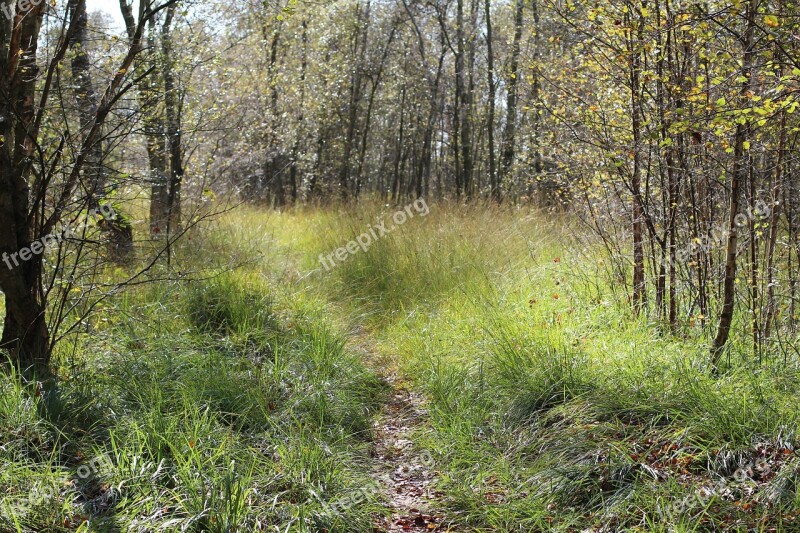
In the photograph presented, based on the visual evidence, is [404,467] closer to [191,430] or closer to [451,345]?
[191,430]

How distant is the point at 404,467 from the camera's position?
164 inches

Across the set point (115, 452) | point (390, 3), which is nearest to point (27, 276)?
point (115, 452)

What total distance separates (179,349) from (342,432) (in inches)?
61.2

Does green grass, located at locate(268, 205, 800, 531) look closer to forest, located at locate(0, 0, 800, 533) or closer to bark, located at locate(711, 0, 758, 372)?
forest, located at locate(0, 0, 800, 533)

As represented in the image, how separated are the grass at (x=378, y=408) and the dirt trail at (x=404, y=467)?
85mm

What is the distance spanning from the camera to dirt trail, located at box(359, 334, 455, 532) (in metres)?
3.56

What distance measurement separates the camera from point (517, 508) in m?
3.42

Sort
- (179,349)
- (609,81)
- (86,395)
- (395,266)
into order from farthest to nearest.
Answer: (395,266)
(609,81)
(179,349)
(86,395)

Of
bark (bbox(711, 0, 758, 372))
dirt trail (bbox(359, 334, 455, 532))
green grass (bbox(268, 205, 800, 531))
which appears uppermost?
bark (bbox(711, 0, 758, 372))

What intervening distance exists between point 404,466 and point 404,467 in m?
0.01

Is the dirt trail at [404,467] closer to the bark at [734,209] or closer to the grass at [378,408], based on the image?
the grass at [378,408]

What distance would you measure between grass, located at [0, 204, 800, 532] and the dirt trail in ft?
0.28

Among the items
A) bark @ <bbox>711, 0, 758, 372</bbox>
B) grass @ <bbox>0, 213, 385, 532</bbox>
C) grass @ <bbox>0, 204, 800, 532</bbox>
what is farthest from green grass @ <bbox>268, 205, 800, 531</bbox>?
grass @ <bbox>0, 213, 385, 532</bbox>

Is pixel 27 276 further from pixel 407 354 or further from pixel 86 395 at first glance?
pixel 407 354
